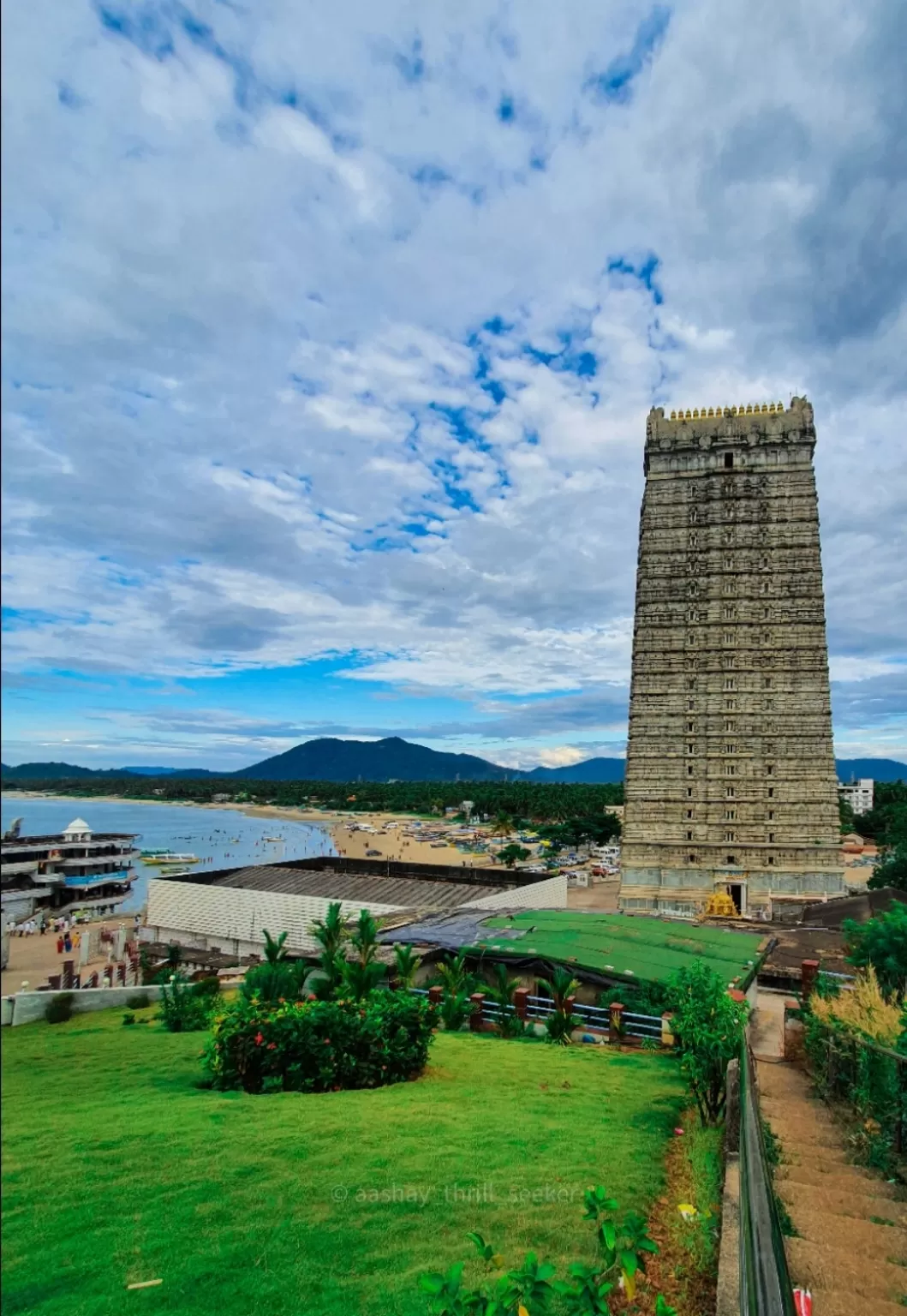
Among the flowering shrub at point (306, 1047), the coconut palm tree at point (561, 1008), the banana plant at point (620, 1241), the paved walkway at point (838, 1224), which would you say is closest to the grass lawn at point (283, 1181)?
the banana plant at point (620, 1241)

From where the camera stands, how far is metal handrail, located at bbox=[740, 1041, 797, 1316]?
308 cm

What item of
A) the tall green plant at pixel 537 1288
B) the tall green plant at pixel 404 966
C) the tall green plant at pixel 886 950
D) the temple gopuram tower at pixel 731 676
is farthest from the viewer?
the temple gopuram tower at pixel 731 676

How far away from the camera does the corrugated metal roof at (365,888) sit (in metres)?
26.8

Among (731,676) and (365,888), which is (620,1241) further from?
(731,676)

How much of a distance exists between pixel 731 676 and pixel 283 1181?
35588mm

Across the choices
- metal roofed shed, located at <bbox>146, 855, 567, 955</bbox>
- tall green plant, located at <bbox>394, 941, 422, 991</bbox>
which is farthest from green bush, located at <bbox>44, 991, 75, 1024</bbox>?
metal roofed shed, located at <bbox>146, 855, 567, 955</bbox>

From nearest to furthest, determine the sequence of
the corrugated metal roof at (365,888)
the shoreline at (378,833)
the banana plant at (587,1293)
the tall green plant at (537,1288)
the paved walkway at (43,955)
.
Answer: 1. the tall green plant at (537,1288)
2. the banana plant at (587,1293)
3. the corrugated metal roof at (365,888)
4. the paved walkway at (43,955)
5. the shoreline at (378,833)

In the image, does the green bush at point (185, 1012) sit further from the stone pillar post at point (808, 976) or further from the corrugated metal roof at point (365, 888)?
the stone pillar post at point (808, 976)

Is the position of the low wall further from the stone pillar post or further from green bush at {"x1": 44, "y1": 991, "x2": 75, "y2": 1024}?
the stone pillar post

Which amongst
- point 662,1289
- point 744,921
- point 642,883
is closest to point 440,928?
point 744,921

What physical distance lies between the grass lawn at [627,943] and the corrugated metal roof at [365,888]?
5.39 meters

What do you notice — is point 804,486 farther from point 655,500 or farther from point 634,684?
point 634,684

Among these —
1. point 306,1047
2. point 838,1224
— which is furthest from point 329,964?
point 838,1224

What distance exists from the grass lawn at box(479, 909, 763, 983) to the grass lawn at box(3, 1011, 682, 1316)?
6.09 m
